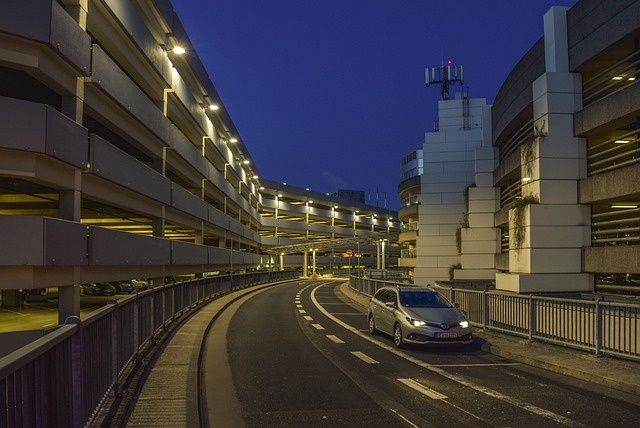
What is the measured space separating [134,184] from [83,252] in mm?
5699

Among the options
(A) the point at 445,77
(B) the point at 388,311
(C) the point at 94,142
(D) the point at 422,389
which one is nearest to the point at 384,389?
(D) the point at 422,389

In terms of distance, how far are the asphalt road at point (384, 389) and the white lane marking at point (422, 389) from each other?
2 cm

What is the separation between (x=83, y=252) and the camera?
58.9 feet

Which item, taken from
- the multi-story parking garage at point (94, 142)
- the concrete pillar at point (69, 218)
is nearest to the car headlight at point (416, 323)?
the multi-story parking garage at point (94, 142)

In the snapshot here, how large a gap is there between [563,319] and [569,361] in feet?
5.88

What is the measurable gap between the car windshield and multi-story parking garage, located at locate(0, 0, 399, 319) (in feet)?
30.5

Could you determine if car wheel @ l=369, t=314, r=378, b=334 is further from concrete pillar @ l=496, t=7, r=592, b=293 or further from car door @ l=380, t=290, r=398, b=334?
concrete pillar @ l=496, t=7, r=592, b=293

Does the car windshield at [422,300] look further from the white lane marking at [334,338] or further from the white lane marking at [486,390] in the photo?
the white lane marking at [334,338]

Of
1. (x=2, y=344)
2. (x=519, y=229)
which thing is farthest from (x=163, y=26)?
(x=519, y=229)

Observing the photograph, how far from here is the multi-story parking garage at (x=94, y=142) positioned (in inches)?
599

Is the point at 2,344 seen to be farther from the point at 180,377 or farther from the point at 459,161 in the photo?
the point at 459,161

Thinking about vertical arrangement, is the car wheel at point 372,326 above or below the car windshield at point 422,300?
below

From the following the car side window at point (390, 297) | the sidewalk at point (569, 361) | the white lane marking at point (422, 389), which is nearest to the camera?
the white lane marking at point (422, 389)

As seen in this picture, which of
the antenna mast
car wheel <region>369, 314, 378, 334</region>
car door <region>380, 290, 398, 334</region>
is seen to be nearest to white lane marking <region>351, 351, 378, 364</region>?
car door <region>380, 290, 398, 334</region>
